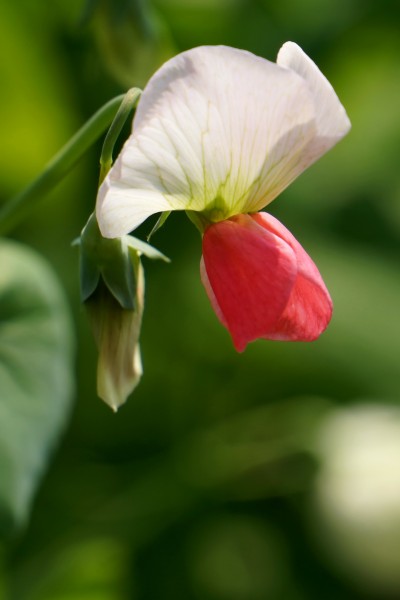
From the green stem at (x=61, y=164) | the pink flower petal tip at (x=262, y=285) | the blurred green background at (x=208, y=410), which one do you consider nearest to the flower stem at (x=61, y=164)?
the green stem at (x=61, y=164)

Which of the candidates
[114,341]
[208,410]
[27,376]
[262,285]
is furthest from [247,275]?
[208,410]

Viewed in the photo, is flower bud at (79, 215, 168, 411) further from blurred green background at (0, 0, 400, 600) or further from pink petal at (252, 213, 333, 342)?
blurred green background at (0, 0, 400, 600)

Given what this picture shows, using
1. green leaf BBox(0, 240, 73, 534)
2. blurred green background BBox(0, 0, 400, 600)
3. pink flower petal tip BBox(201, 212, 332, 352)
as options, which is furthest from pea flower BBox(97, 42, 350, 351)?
blurred green background BBox(0, 0, 400, 600)

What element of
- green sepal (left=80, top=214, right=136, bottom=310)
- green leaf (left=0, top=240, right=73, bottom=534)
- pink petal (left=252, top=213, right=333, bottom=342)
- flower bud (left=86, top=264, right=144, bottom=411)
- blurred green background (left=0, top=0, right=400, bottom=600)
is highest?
pink petal (left=252, top=213, right=333, bottom=342)

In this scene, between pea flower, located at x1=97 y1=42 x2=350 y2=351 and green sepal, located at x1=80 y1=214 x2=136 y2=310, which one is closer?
pea flower, located at x1=97 y1=42 x2=350 y2=351

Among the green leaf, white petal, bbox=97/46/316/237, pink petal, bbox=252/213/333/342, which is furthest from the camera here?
the green leaf

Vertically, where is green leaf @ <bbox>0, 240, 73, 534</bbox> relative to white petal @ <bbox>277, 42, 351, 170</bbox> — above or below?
below

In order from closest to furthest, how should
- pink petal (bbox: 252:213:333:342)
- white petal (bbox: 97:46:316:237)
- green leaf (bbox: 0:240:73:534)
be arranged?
white petal (bbox: 97:46:316:237) → pink petal (bbox: 252:213:333:342) → green leaf (bbox: 0:240:73:534)

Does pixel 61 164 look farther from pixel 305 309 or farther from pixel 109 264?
pixel 305 309
